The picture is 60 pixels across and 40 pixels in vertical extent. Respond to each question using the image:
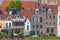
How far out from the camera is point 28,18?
237ft

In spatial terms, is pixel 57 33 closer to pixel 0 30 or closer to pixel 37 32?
pixel 37 32

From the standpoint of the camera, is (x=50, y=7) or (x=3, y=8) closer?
(x=50, y=7)

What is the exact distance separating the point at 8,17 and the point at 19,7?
385 cm

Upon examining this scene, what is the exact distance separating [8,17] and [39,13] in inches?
205

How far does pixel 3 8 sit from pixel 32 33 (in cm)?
1315

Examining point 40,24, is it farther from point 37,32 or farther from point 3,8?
point 3,8

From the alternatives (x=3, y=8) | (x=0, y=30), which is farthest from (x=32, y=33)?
(x=3, y=8)

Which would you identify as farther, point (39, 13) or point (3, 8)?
point (3, 8)

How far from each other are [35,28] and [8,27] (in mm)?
4463

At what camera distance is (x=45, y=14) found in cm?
7225

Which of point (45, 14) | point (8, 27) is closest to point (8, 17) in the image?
point (8, 27)

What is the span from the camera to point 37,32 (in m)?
71.4

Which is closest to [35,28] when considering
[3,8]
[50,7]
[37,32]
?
[37,32]

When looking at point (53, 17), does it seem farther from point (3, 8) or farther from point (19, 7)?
point (3, 8)
